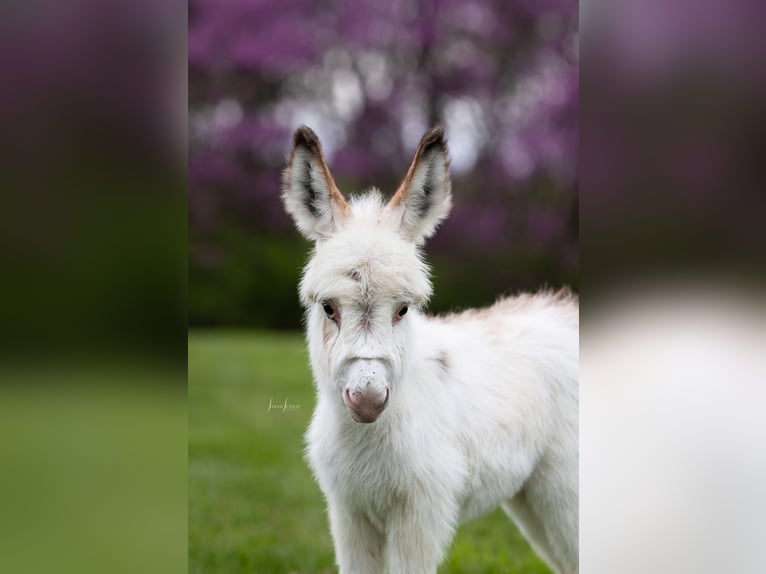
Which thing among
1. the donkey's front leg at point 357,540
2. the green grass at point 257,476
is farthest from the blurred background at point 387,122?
the donkey's front leg at point 357,540

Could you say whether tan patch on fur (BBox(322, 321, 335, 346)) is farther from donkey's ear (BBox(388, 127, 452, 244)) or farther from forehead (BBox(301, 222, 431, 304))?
donkey's ear (BBox(388, 127, 452, 244))

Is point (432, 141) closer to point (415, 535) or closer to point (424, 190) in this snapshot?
point (424, 190)

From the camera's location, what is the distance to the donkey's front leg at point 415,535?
206cm

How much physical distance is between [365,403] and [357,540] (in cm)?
53

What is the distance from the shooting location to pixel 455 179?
2.52 metres

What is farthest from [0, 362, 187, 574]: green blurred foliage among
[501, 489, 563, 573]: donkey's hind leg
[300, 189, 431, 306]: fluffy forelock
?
[501, 489, 563, 573]: donkey's hind leg

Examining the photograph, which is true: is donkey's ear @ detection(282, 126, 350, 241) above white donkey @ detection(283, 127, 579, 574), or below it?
above

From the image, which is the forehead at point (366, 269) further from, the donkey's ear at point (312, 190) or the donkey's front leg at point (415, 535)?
the donkey's front leg at point (415, 535)

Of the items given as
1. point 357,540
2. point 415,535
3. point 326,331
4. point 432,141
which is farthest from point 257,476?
point 432,141

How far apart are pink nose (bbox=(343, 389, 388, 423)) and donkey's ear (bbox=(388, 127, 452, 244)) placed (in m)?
0.49

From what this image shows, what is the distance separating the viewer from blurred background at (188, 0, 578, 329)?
2459mm

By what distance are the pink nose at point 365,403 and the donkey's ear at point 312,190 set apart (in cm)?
49

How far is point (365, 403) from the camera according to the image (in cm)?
184

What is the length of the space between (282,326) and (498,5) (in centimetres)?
129
